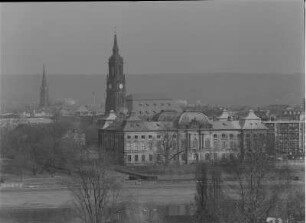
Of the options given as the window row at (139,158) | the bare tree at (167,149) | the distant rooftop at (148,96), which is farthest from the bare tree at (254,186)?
the distant rooftop at (148,96)

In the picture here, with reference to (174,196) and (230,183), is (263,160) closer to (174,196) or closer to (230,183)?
(230,183)

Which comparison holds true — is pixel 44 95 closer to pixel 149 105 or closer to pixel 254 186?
pixel 149 105

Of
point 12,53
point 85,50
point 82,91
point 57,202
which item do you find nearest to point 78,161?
point 57,202

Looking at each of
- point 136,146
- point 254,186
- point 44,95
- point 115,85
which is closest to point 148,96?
point 115,85

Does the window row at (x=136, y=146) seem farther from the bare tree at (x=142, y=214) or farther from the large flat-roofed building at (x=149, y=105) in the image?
the bare tree at (x=142, y=214)

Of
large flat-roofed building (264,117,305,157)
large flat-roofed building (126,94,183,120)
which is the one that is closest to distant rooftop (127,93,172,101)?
large flat-roofed building (126,94,183,120)

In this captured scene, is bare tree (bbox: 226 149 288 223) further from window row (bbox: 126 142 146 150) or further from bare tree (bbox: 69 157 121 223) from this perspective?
bare tree (bbox: 69 157 121 223)

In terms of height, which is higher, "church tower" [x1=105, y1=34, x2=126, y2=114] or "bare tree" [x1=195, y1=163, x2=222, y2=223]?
"church tower" [x1=105, y1=34, x2=126, y2=114]
